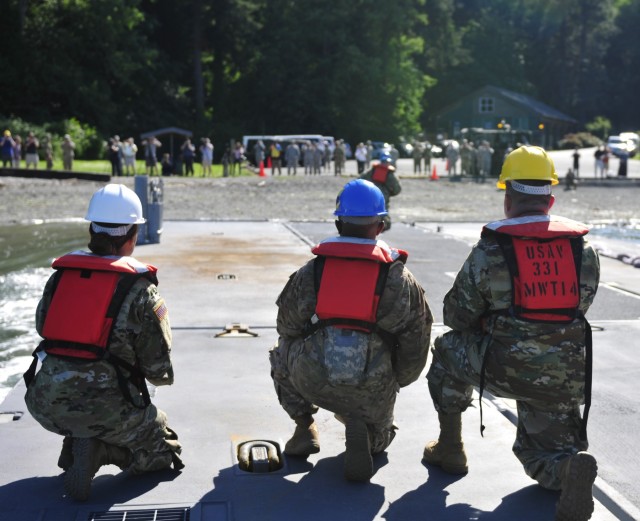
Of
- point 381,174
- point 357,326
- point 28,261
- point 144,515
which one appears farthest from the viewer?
point 381,174

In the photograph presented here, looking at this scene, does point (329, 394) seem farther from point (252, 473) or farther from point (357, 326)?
point (252, 473)

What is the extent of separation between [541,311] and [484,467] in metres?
0.97

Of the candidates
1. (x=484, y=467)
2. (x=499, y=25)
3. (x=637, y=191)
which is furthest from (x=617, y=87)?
(x=484, y=467)

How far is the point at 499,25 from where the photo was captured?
10675cm

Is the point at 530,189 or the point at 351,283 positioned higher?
the point at 530,189

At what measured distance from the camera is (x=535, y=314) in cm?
473

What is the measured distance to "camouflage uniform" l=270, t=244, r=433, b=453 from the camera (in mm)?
4965

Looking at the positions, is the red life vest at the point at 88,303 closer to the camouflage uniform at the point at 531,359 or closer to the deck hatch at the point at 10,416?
the deck hatch at the point at 10,416

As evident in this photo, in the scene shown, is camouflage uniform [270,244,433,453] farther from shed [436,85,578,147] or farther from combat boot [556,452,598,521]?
shed [436,85,578,147]

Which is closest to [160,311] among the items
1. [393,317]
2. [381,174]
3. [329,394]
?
[329,394]

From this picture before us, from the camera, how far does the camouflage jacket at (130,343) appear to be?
4.75 meters

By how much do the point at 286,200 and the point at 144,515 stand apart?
2477cm

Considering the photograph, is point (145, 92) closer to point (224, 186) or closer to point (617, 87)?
point (224, 186)

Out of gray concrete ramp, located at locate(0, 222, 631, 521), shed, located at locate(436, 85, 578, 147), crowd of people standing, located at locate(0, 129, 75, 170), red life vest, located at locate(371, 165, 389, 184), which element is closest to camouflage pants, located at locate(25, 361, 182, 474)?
gray concrete ramp, located at locate(0, 222, 631, 521)
